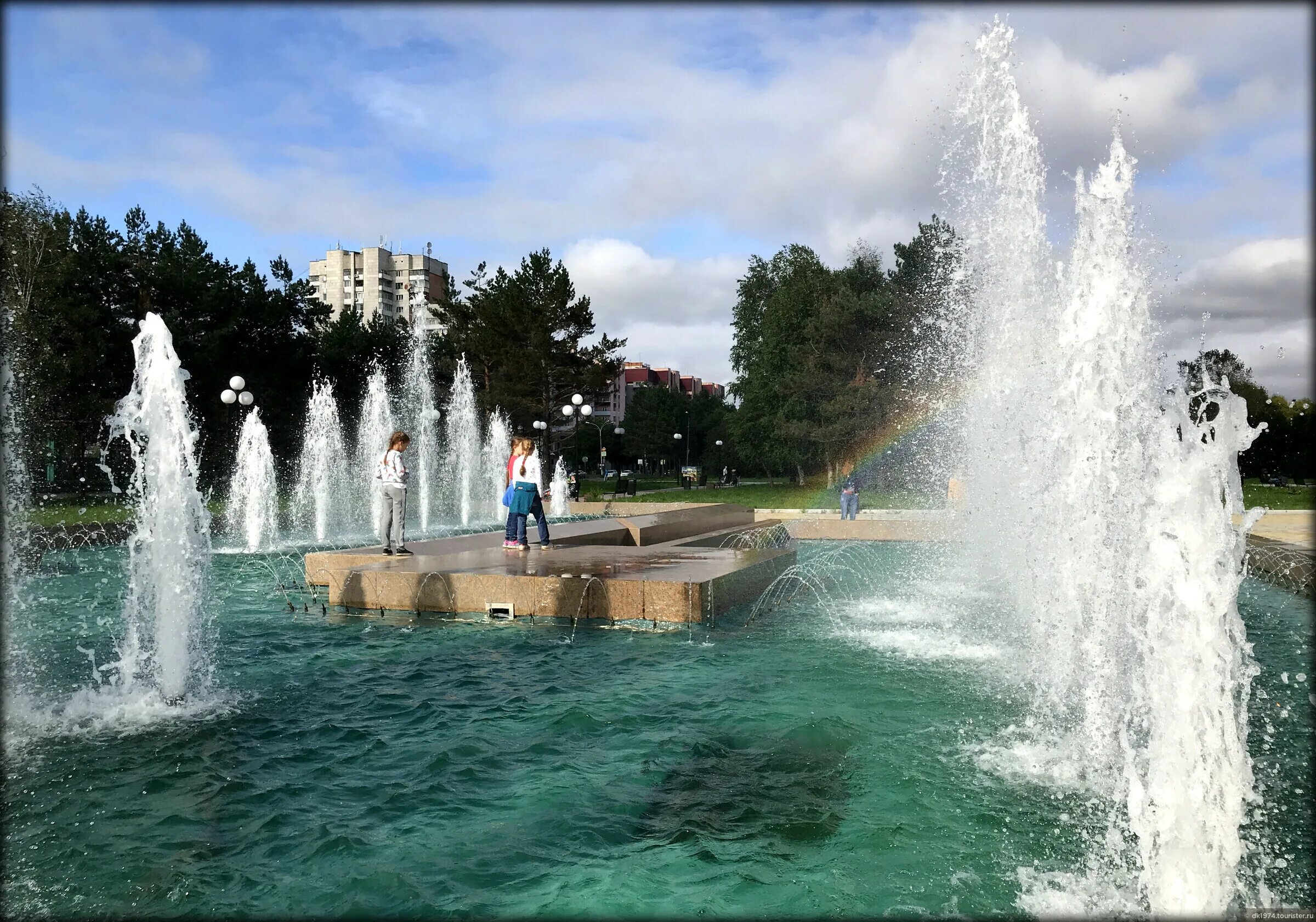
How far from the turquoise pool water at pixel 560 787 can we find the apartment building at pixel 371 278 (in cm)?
10634

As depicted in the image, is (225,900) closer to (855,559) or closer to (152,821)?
(152,821)

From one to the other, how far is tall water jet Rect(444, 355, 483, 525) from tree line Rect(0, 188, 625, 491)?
449 centimetres

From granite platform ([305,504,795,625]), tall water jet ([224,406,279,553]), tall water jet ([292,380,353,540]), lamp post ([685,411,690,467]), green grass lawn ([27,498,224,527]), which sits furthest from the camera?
lamp post ([685,411,690,467])

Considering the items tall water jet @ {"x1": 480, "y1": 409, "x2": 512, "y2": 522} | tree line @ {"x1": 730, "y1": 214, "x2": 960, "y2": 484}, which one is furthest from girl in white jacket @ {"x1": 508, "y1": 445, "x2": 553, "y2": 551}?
tree line @ {"x1": 730, "y1": 214, "x2": 960, "y2": 484}

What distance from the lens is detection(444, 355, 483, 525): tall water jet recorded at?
2702 cm

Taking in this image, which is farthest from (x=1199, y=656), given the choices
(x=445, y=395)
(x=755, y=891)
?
(x=445, y=395)

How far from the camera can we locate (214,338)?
3478 centimetres

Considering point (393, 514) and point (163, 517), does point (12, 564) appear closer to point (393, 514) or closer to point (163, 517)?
point (393, 514)

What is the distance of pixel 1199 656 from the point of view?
4.08m

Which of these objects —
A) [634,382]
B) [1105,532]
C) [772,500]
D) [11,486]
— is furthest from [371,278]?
[1105,532]

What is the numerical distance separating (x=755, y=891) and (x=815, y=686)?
3256mm

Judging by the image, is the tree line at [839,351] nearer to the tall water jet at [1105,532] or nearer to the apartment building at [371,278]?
the tall water jet at [1105,532]

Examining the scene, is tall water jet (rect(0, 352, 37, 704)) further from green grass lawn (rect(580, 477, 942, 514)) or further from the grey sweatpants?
green grass lawn (rect(580, 477, 942, 514))

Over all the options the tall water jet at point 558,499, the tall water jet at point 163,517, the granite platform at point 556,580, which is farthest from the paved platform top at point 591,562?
the tall water jet at point 558,499
